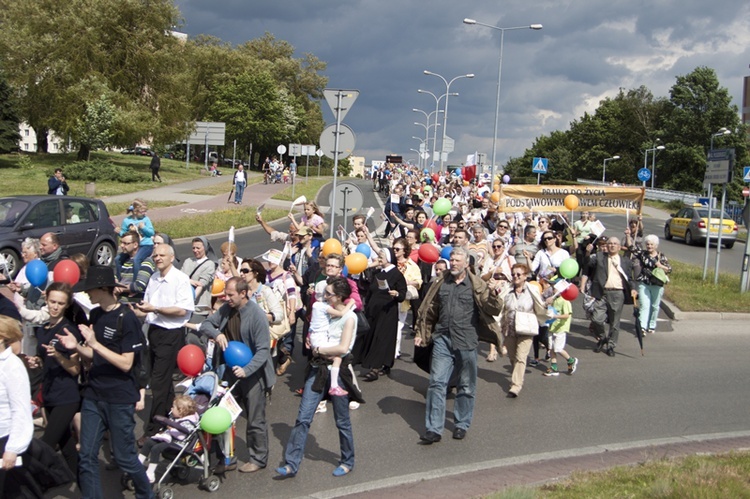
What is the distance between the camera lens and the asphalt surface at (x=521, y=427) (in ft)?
19.3

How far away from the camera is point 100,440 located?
4.93 meters

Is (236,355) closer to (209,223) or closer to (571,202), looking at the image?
(571,202)

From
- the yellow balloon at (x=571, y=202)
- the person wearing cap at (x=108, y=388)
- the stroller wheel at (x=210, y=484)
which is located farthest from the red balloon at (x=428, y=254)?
the yellow balloon at (x=571, y=202)

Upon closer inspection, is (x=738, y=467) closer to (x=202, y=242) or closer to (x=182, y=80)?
(x=202, y=242)

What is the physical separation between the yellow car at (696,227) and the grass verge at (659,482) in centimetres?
2509

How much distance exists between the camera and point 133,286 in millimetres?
8367

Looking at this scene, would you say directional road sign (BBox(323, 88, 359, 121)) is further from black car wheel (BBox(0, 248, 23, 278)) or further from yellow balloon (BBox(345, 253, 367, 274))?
black car wheel (BBox(0, 248, 23, 278))

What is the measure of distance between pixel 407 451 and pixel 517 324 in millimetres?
2497

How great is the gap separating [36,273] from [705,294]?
12.9m

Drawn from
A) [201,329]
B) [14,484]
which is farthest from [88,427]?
[201,329]

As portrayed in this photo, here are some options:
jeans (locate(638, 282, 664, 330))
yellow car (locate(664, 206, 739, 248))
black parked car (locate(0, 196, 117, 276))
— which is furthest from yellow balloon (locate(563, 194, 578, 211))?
yellow car (locate(664, 206, 739, 248))

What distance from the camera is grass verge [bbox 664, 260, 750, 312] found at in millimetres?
14189

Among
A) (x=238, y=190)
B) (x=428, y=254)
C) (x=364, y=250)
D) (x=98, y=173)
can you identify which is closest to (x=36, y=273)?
(x=364, y=250)

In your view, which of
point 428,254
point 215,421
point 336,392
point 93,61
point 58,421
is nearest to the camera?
point 58,421
